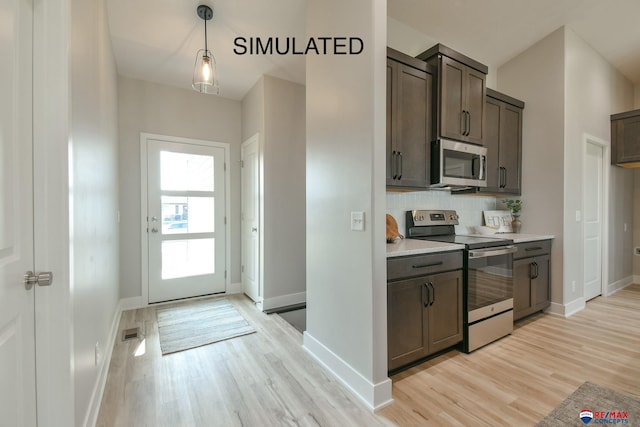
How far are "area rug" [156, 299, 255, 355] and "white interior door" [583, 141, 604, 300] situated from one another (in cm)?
425

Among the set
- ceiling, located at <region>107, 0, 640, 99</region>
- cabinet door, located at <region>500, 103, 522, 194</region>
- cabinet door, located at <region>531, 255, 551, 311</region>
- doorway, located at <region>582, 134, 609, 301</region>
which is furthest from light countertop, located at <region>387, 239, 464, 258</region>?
doorway, located at <region>582, 134, 609, 301</region>

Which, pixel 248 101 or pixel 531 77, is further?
pixel 248 101

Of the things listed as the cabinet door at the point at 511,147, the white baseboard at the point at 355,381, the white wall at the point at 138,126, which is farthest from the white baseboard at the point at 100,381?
the cabinet door at the point at 511,147

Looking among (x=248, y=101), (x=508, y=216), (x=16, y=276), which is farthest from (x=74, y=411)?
(x=508, y=216)

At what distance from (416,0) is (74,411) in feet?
12.6

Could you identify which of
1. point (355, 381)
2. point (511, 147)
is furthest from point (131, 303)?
point (511, 147)

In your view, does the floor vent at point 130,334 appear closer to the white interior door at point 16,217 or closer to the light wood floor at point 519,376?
the white interior door at point 16,217

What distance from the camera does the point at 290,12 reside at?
252cm

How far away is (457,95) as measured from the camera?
258 cm

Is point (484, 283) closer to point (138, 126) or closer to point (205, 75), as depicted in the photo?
point (205, 75)

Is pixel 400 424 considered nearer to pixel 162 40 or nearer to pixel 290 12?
pixel 290 12

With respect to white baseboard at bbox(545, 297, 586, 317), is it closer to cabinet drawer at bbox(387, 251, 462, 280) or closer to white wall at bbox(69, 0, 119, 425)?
cabinet drawer at bbox(387, 251, 462, 280)

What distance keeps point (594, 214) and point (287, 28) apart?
450cm

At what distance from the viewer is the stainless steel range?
90.2 inches
